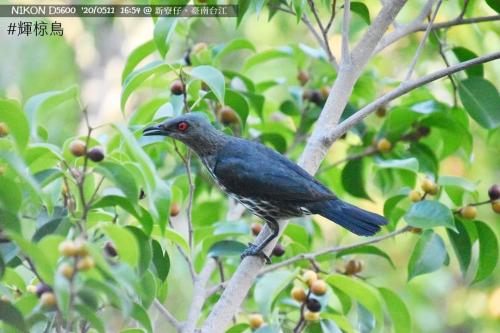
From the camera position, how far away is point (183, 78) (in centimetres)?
378

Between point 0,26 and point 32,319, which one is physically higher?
point 0,26

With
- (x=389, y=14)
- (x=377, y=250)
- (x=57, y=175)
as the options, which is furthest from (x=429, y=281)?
(x=57, y=175)

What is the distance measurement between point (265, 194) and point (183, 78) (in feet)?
2.93

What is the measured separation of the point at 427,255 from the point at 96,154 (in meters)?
1.59

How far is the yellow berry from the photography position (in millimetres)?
3322

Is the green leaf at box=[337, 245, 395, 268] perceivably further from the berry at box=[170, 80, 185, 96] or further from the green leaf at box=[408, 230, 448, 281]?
the berry at box=[170, 80, 185, 96]

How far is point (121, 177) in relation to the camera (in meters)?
2.56

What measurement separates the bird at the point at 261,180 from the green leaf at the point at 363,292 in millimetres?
638

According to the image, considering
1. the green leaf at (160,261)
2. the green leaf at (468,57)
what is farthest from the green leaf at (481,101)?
the green leaf at (160,261)

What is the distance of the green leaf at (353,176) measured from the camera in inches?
176

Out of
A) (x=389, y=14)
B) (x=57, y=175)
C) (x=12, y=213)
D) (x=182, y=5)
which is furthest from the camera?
(x=182, y=5)

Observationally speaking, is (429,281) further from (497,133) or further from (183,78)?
(183,78)

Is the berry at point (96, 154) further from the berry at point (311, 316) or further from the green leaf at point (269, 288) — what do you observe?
the berry at point (311, 316)

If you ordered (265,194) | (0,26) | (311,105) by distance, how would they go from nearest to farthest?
1. (265,194)
2. (311,105)
3. (0,26)
